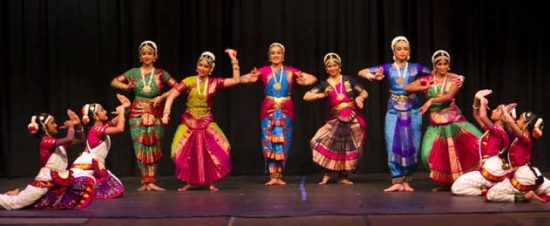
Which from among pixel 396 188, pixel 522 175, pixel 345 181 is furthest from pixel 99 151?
pixel 522 175

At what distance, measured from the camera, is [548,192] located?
6.74 meters

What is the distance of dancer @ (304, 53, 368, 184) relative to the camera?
794 cm

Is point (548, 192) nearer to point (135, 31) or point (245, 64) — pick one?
point (245, 64)

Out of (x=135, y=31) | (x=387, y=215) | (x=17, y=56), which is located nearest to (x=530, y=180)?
(x=387, y=215)

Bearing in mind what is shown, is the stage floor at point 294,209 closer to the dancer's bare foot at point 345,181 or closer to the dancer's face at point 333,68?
the dancer's bare foot at point 345,181

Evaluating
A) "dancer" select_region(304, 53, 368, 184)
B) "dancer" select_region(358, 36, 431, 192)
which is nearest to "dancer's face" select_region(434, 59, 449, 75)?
"dancer" select_region(358, 36, 431, 192)

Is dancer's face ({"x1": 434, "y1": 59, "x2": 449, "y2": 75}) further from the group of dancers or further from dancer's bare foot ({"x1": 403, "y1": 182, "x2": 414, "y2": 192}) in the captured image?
dancer's bare foot ({"x1": 403, "y1": 182, "x2": 414, "y2": 192})

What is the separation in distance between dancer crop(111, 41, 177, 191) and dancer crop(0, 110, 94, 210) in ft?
3.52

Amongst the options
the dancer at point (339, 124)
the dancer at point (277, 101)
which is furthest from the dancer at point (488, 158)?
the dancer at point (277, 101)

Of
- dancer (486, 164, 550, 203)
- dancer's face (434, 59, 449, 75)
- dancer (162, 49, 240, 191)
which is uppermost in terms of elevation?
dancer's face (434, 59, 449, 75)

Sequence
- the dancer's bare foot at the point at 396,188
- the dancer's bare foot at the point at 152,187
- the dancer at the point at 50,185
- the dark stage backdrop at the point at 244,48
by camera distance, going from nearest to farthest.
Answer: the dancer at the point at 50,185
the dancer's bare foot at the point at 396,188
the dancer's bare foot at the point at 152,187
the dark stage backdrop at the point at 244,48

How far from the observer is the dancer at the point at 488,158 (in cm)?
696

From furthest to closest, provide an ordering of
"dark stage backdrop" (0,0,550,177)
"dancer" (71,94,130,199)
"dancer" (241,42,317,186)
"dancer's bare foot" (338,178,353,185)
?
"dark stage backdrop" (0,0,550,177) → "dancer's bare foot" (338,178,353,185) → "dancer" (241,42,317,186) → "dancer" (71,94,130,199)

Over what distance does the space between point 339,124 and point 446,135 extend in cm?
101
